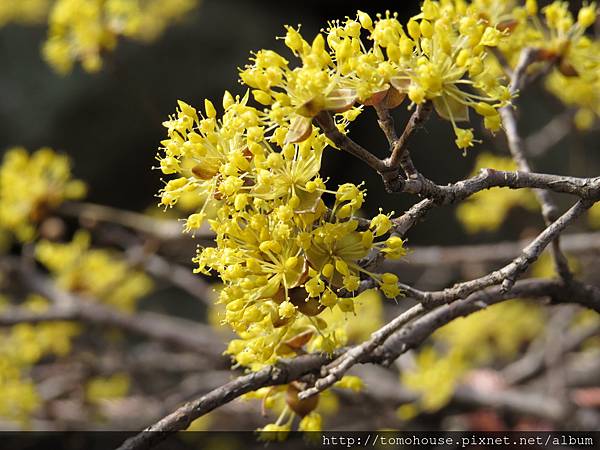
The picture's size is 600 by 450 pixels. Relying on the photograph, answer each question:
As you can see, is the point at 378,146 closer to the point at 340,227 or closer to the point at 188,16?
the point at 188,16

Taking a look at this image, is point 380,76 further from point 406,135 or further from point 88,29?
point 88,29

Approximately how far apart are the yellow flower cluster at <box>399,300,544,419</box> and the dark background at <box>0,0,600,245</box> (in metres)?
1.43

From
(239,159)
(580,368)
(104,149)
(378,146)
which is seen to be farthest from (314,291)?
(104,149)

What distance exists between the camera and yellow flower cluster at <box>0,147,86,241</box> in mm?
2684

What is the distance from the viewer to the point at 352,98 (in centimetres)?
103

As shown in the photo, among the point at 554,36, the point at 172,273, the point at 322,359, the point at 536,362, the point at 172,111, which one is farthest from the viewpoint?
the point at 172,111

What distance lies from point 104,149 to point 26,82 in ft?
2.85

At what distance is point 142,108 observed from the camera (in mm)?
5180

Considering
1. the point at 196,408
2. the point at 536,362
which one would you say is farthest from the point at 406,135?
the point at 536,362

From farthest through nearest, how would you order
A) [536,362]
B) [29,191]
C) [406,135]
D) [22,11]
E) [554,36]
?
[22,11] → [536,362] → [29,191] → [554,36] → [406,135]

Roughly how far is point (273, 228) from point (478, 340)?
256cm

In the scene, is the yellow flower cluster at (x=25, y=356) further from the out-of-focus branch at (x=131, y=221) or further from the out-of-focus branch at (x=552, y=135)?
the out-of-focus branch at (x=552, y=135)

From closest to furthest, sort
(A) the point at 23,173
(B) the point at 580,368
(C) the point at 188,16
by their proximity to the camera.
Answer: (A) the point at 23,173, (B) the point at 580,368, (C) the point at 188,16

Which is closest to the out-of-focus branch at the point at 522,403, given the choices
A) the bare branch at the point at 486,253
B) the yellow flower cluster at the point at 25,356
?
the bare branch at the point at 486,253
